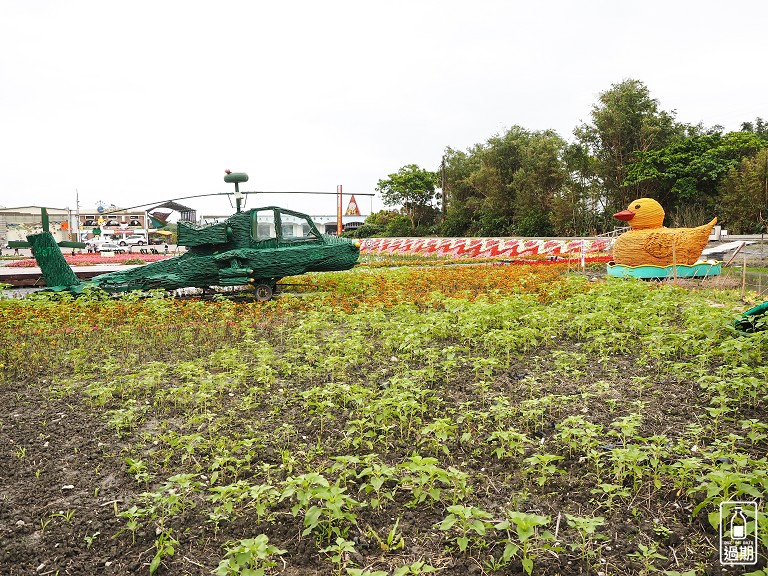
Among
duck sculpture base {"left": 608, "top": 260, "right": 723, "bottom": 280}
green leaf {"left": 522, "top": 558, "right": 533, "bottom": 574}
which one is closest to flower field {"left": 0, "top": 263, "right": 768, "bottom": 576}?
green leaf {"left": 522, "top": 558, "right": 533, "bottom": 574}

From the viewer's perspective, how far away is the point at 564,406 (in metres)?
4.41

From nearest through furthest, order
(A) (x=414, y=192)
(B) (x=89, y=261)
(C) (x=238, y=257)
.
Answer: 1. (C) (x=238, y=257)
2. (B) (x=89, y=261)
3. (A) (x=414, y=192)

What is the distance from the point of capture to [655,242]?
41.1 ft

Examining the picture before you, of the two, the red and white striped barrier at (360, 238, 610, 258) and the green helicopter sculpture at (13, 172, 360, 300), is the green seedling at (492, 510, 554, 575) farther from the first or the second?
the red and white striped barrier at (360, 238, 610, 258)

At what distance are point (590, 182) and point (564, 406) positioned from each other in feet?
94.9

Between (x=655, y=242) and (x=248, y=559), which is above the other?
(x=655, y=242)

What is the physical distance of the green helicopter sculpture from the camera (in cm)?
1038

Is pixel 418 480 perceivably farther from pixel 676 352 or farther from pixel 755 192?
pixel 755 192

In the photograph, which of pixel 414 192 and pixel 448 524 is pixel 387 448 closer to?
pixel 448 524

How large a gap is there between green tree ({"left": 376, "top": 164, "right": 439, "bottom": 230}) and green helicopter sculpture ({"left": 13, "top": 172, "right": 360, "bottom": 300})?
32822 millimetres

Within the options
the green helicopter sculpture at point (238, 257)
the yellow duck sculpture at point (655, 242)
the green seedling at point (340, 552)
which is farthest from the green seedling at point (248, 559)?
the yellow duck sculpture at point (655, 242)

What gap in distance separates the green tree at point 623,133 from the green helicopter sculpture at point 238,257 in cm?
2203

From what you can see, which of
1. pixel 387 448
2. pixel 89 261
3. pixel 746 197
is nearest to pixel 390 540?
pixel 387 448

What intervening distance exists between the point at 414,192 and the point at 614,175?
18642mm
